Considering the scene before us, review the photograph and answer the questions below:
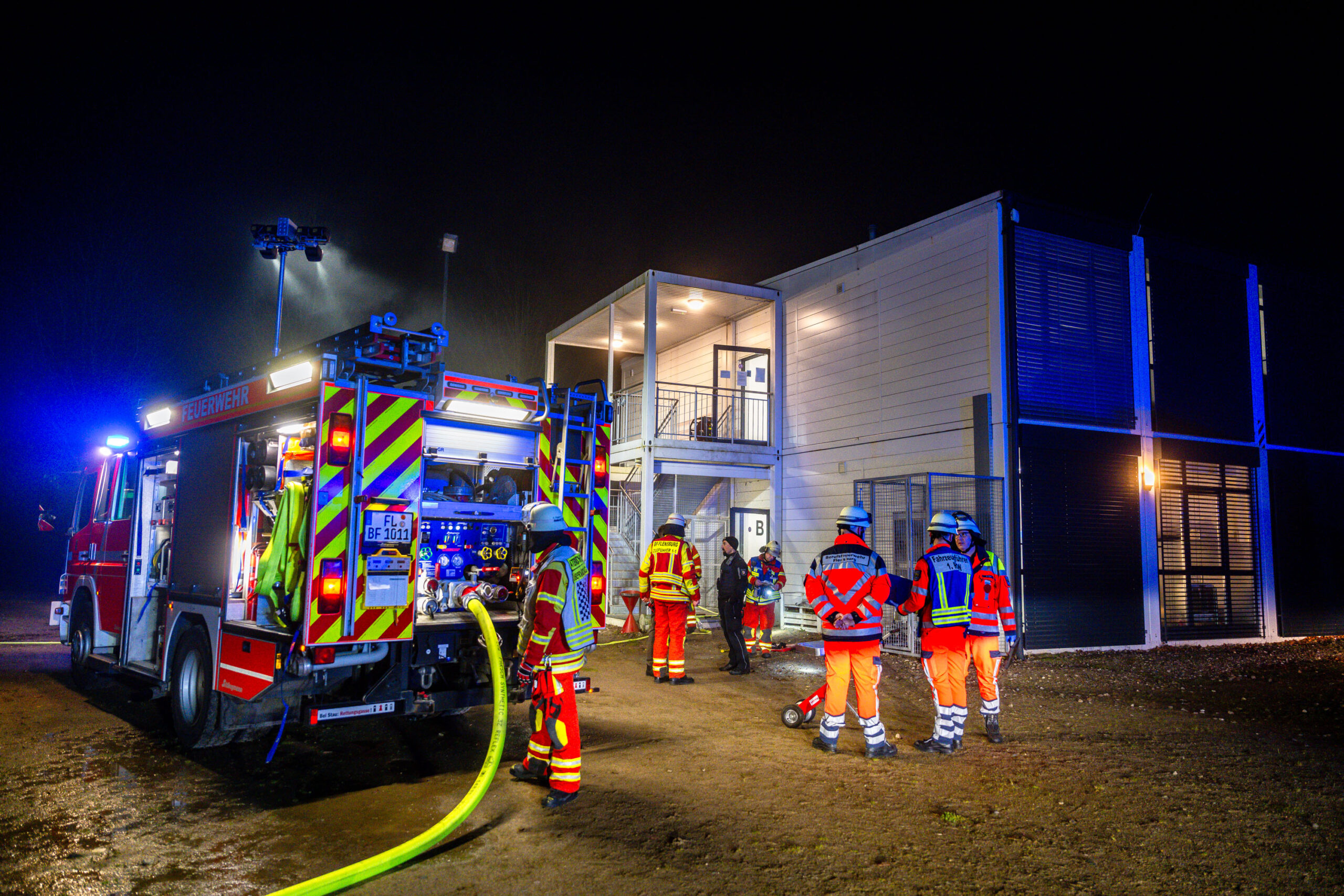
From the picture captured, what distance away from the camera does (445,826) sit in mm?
4348

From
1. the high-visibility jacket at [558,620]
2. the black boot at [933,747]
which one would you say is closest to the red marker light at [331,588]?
the high-visibility jacket at [558,620]

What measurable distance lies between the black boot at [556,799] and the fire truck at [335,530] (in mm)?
1260

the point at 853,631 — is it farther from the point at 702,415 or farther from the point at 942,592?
the point at 702,415

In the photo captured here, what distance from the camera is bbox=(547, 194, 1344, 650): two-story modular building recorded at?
12.0 metres

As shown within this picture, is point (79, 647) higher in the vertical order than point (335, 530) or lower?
lower

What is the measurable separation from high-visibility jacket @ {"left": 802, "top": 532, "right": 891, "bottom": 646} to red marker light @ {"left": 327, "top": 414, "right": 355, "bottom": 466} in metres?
3.51

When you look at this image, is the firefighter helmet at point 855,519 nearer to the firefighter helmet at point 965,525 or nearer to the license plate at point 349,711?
the firefighter helmet at point 965,525

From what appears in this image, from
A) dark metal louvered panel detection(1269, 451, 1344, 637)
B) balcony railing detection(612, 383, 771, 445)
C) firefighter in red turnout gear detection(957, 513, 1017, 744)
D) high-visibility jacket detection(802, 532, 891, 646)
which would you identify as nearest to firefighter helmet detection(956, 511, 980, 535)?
firefighter in red turnout gear detection(957, 513, 1017, 744)

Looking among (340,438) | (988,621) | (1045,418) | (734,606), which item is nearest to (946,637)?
(988,621)

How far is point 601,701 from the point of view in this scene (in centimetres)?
834

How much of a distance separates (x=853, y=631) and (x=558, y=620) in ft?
7.89

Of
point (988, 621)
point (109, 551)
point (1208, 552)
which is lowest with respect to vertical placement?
point (988, 621)

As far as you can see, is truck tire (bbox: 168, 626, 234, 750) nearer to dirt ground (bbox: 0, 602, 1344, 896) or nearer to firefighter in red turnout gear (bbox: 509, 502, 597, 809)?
dirt ground (bbox: 0, 602, 1344, 896)

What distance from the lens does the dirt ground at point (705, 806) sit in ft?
13.0
